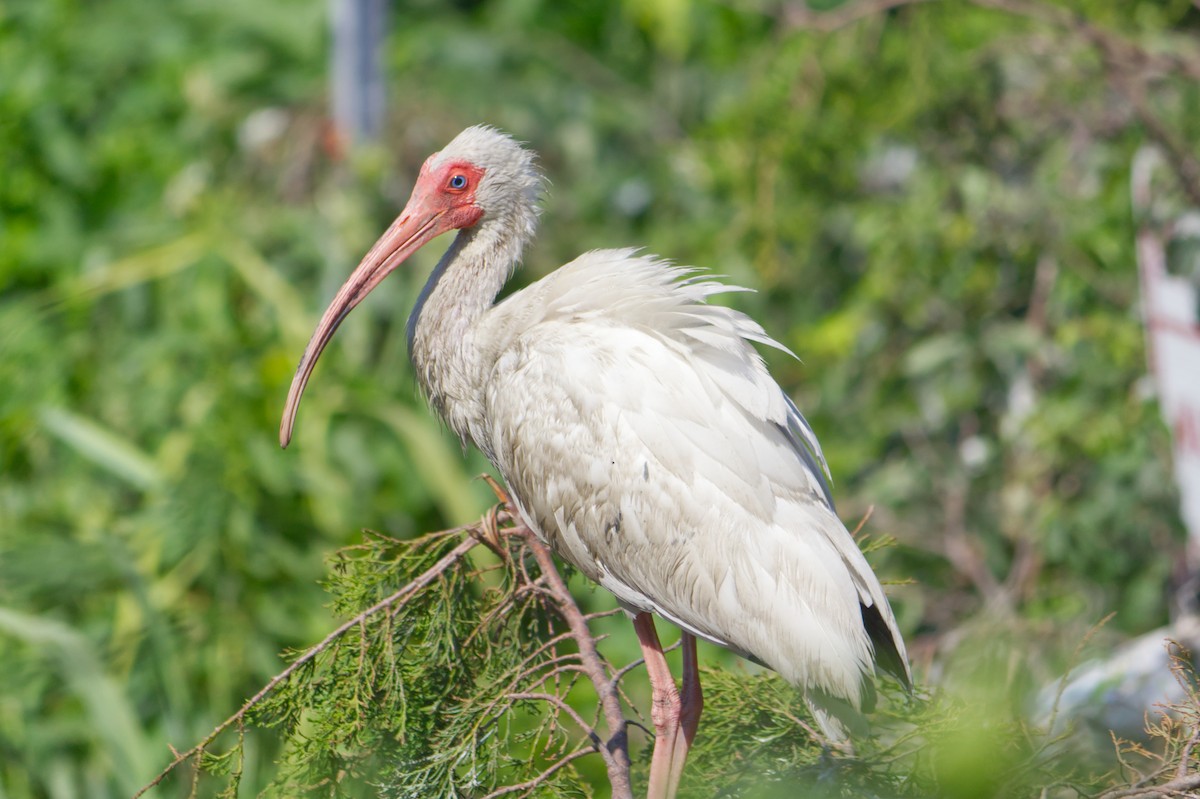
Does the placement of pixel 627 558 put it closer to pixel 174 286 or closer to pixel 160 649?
pixel 160 649

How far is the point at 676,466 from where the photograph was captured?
2.79 meters

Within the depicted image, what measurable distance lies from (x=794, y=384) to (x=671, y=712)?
3.04 metres

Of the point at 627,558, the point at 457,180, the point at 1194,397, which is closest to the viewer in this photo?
the point at 627,558

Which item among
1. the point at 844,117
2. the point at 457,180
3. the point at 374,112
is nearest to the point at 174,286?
the point at 374,112

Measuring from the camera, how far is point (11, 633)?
14.4ft

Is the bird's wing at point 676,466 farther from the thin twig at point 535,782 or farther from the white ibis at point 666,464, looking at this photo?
the thin twig at point 535,782

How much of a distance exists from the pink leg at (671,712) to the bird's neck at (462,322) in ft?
2.02

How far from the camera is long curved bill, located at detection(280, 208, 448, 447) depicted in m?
3.08

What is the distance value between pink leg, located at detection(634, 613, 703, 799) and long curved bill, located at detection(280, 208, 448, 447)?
95cm

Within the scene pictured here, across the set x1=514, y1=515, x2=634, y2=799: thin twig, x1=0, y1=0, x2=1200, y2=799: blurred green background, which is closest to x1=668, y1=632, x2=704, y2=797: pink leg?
x1=514, y1=515, x2=634, y2=799: thin twig

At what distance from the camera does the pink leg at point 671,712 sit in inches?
112

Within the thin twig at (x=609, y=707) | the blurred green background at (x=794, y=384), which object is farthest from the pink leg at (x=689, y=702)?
the blurred green background at (x=794, y=384)

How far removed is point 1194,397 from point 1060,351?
88cm

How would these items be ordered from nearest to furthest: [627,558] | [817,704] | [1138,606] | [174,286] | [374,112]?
[817,704] → [627,558] → [1138,606] → [174,286] → [374,112]
